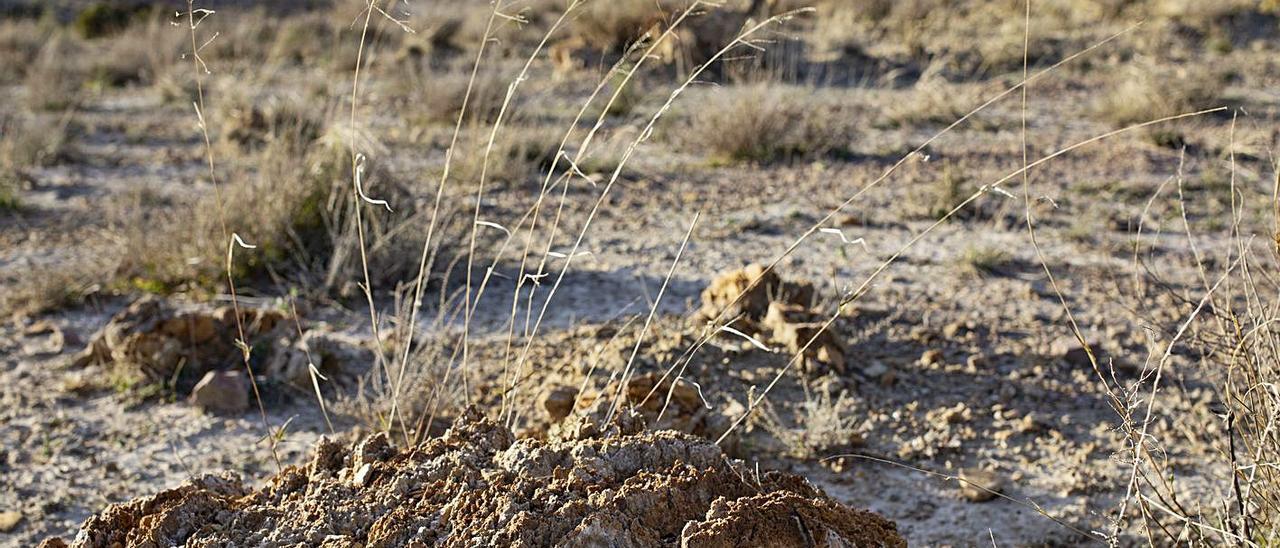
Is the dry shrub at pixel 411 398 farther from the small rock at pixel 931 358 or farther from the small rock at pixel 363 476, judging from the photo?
the small rock at pixel 931 358

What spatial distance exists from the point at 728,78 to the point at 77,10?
15907mm

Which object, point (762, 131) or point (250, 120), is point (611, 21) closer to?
point (250, 120)

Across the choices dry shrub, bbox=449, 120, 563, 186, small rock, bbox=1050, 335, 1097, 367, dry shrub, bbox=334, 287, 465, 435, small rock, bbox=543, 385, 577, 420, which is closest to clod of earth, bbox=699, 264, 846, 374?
small rock, bbox=543, 385, 577, 420

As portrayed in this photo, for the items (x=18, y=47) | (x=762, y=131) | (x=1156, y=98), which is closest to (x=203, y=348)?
(x=762, y=131)

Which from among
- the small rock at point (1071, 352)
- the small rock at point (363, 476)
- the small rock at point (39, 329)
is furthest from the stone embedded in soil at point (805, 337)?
the small rock at point (39, 329)

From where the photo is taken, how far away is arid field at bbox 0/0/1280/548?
8.54 feet

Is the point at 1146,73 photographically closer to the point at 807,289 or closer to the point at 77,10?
the point at 807,289

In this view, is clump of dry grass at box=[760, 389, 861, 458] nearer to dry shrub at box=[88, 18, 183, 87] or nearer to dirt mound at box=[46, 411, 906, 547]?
dirt mound at box=[46, 411, 906, 547]

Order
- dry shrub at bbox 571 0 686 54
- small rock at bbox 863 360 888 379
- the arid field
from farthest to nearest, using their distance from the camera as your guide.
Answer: dry shrub at bbox 571 0 686 54
small rock at bbox 863 360 888 379
the arid field

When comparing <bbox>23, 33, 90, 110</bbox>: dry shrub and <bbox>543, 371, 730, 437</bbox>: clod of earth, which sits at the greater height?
<bbox>543, 371, 730, 437</bbox>: clod of earth

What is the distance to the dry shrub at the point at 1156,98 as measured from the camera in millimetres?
9656

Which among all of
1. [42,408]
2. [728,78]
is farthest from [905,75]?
[42,408]

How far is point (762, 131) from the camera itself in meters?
8.57

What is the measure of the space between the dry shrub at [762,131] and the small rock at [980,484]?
15.5 ft
